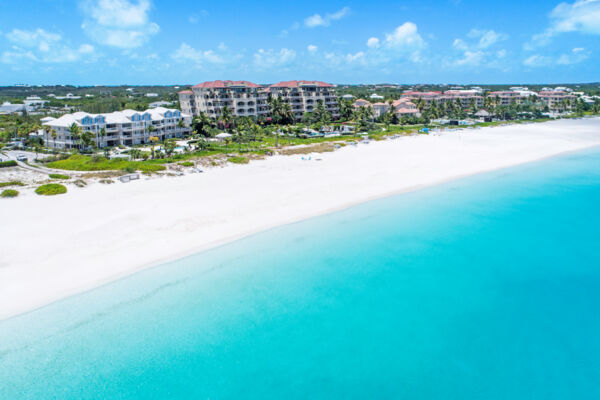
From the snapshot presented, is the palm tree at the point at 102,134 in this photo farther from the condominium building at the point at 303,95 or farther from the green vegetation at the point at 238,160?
the condominium building at the point at 303,95

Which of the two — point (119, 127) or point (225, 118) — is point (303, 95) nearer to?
point (225, 118)

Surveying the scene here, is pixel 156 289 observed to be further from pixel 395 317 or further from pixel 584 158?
pixel 584 158

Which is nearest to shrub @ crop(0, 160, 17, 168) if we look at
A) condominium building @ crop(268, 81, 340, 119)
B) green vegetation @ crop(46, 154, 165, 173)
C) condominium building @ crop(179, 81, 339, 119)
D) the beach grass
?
green vegetation @ crop(46, 154, 165, 173)

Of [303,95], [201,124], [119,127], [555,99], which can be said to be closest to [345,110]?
[303,95]

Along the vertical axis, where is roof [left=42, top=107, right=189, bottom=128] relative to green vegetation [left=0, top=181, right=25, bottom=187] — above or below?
above

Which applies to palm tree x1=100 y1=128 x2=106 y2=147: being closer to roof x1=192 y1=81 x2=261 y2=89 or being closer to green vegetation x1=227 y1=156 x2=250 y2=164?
green vegetation x1=227 y1=156 x2=250 y2=164

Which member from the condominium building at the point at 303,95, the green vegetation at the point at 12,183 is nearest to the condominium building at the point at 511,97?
the condominium building at the point at 303,95
